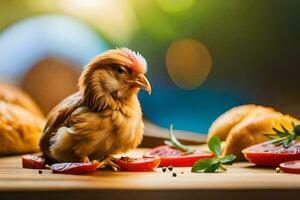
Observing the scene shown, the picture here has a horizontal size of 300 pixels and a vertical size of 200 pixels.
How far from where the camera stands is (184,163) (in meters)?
1.45

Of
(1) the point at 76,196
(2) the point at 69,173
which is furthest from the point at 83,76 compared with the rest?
(1) the point at 76,196

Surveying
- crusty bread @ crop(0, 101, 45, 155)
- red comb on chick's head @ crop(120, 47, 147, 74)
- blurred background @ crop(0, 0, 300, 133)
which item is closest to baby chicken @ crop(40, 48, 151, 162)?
red comb on chick's head @ crop(120, 47, 147, 74)

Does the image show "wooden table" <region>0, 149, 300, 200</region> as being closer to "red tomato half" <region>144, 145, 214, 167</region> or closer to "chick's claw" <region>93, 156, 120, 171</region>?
"chick's claw" <region>93, 156, 120, 171</region>

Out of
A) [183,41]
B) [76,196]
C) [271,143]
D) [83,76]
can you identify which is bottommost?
[76,196]

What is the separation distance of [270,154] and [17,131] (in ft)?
2.49

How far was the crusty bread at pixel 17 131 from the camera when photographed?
1710 mm

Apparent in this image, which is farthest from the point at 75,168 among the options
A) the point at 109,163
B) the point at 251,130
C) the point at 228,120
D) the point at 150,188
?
the point at 228,120

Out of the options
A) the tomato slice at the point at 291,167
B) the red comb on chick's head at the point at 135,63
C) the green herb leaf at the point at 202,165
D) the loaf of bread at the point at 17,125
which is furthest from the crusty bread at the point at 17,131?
the tomato slice at the point at 291,167

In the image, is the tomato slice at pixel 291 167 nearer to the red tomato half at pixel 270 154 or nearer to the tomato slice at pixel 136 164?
the red tomato half at pixel 270 154

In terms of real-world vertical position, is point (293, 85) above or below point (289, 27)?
below

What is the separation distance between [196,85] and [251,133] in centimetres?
38

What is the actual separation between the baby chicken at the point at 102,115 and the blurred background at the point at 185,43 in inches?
20.4

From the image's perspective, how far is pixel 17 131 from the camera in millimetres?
1742

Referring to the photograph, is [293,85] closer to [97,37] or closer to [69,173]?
[97,37]
